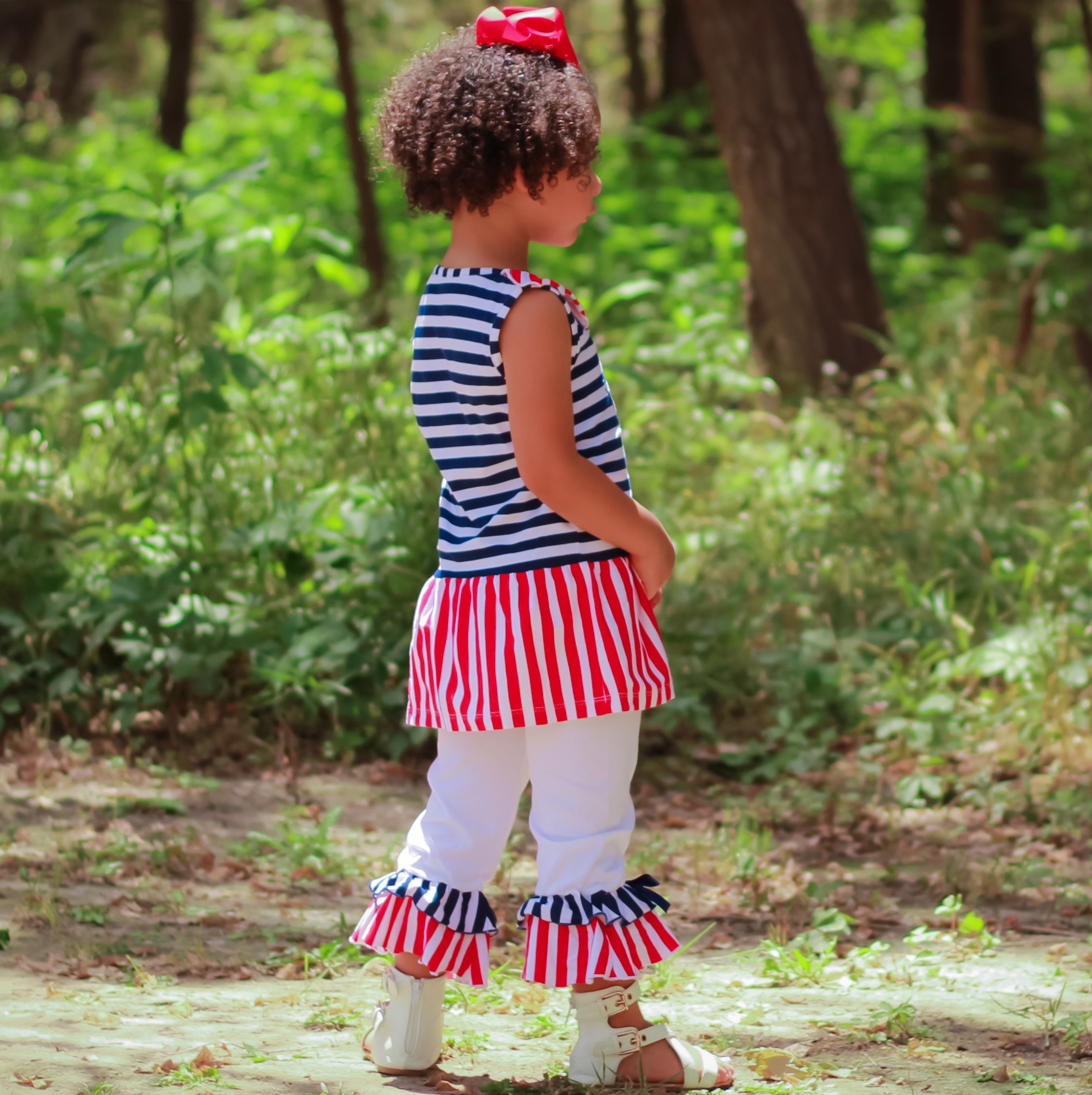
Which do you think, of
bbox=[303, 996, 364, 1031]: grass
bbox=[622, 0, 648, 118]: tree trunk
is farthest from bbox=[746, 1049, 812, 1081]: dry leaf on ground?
bbox=[622, 0, 648, 118]: tree trunk

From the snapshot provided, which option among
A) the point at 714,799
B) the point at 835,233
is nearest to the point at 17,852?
the point at 714,799

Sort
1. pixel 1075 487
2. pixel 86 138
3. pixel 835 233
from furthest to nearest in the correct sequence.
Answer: pixel 86 138 < pixel 835 233 < pixel 1075 487

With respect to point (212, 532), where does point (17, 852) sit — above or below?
below

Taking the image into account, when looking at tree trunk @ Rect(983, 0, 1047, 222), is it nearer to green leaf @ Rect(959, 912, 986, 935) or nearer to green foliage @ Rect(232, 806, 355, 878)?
green leaf @ Rect(959, 912, 986, 935)

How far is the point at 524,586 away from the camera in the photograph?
6.72 ft

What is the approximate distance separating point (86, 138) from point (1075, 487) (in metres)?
9.40

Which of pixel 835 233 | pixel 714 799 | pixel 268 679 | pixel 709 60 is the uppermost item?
pixel 709 60

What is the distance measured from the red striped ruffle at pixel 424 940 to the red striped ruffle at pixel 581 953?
12 centimetres

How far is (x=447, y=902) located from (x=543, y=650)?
1.42ft

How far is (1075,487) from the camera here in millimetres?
4891

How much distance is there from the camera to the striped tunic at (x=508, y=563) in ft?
6.66

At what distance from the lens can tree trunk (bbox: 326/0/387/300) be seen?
6266 mm

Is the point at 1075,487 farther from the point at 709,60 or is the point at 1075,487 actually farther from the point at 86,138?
the point at 86,138

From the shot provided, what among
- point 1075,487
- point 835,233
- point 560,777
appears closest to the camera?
point 560,777
